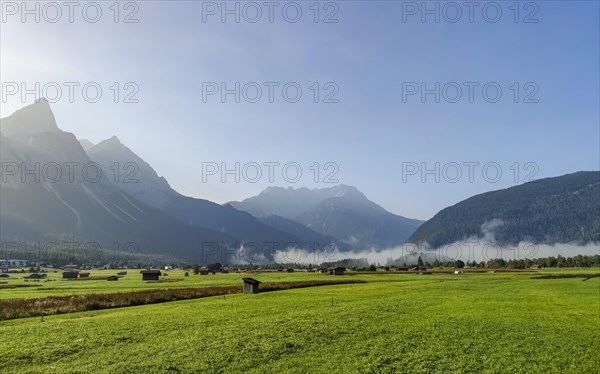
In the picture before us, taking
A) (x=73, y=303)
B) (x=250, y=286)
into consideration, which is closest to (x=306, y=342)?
(x=73, y=303)

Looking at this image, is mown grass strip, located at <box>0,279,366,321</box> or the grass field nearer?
Answer: the grass field

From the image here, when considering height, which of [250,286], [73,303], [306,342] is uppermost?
[306,342]

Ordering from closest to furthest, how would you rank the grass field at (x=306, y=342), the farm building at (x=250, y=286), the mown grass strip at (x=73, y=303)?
the grass field at (x=306, y=342)
the mown grass strip at (x=73, y=303)
the farm building at (x=250, y=286)

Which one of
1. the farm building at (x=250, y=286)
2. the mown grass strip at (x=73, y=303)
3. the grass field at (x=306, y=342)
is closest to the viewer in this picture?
the grass field at (x=306, y=342)

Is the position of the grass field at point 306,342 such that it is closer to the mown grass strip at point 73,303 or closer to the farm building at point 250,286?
the mown grass strip at point 73,303

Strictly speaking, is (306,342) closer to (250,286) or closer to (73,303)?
(73,303)

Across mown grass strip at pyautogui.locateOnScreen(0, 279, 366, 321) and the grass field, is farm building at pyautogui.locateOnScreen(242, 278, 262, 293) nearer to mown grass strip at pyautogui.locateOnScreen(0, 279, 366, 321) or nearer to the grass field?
mown grass strip at pyautogui.locateOnScreen(0, 279, 366, 321)

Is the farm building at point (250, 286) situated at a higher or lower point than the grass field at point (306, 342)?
lower

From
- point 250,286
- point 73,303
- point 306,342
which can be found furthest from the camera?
point 250,286

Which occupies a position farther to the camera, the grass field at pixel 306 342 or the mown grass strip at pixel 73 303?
the mown grass strip at pixel 73 303

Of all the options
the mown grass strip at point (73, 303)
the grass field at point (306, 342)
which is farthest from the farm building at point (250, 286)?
the grass field at point (306, 342)

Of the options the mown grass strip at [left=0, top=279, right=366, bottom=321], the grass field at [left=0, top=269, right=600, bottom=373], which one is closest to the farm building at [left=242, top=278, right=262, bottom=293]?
the mown grass strip at [left=0, top=279, right=366, bottom=321]

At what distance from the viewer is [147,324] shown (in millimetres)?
42188

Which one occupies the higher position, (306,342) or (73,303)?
(306,342)
